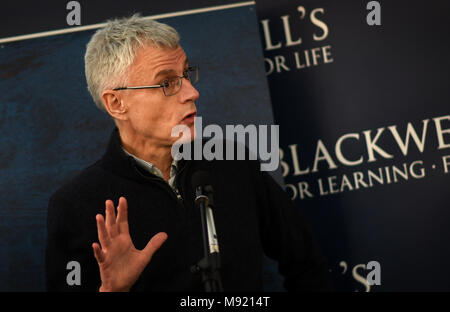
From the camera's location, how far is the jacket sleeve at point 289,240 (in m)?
1.95

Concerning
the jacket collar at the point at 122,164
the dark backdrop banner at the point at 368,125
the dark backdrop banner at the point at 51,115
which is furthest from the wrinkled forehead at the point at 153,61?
the dark backdrop banner at the point at 368,125

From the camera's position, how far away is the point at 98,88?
1.85 m

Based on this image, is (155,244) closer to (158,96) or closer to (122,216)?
(122,216)

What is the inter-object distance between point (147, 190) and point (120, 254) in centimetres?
36

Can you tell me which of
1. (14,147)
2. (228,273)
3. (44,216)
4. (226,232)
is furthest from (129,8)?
(228,273)

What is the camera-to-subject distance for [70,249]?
5.78 ft

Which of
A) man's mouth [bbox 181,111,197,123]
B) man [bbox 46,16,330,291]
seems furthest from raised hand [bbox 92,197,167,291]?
man's mouth [bbox 181,111,197,123]

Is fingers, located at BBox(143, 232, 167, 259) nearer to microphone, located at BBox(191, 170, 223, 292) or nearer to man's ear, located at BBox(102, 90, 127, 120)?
microphone, located at BBox(191, 170, 223, 292)

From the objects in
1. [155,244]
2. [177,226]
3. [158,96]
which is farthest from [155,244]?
[158,96]

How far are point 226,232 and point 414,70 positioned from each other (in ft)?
4.74

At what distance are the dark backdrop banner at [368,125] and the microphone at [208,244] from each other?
1.29 m
